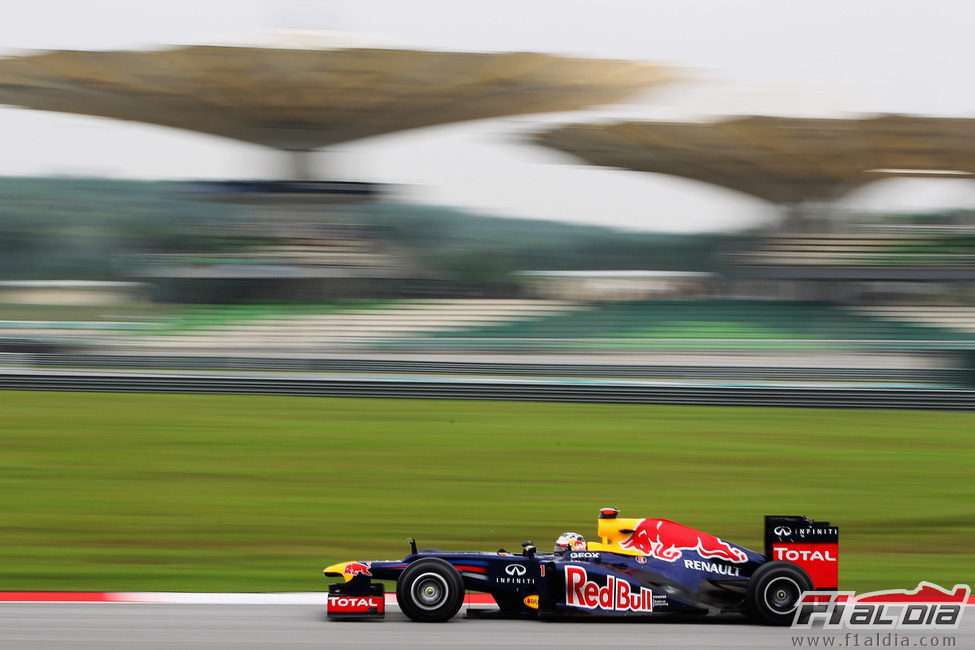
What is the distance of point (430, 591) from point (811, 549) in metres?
1.70

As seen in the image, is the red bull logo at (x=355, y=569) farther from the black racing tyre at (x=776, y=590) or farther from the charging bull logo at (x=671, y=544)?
the black racing tyre at (x=776, y=590)

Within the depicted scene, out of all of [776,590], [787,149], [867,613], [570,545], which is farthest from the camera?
[787,149]

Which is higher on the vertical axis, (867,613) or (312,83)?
(312,83)

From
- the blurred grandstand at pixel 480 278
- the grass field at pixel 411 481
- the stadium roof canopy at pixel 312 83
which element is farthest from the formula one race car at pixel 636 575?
the stadium roof canopy at pixel 312 83

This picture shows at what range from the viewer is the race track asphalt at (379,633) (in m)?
4.45

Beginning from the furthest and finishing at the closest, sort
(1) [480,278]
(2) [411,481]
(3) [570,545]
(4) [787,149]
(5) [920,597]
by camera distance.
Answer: (1) [480,278], (4) [787,149], (2) [411,481], (5) [920,597], (3) [570,545]

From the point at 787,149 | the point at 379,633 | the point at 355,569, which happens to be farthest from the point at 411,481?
the point at 787,149

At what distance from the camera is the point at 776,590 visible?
4586 mm

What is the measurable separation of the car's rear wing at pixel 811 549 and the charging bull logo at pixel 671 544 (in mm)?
166

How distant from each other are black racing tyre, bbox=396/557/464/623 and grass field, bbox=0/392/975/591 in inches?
81.2

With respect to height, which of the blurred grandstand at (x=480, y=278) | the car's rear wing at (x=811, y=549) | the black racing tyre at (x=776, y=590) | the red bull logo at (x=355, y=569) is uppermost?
the blurred grandstand at (x=480, y=278)

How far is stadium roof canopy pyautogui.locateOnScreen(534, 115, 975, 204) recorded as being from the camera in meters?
27.1

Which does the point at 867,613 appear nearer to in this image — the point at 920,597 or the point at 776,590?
the point at 776,590

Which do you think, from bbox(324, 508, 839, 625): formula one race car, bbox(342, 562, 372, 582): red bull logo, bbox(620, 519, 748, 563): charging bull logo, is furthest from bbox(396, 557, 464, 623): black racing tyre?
bbox(620, 519, 748, 563): charging bull logo
